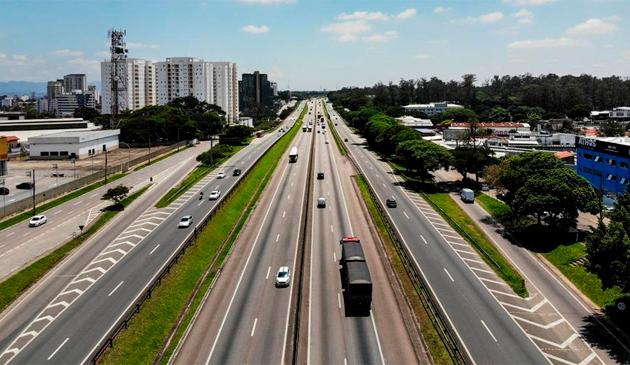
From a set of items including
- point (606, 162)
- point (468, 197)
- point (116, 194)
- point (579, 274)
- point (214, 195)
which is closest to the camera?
point (579, 274)

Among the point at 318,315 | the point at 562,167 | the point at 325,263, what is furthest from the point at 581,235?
the point at 318,315

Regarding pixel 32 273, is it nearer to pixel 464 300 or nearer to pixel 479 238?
pixel 464 300

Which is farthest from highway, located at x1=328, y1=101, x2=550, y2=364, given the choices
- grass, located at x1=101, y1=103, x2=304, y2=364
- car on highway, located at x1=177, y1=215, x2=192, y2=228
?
car on highway, located at x1=177, y1=215, x2=192, y2=228

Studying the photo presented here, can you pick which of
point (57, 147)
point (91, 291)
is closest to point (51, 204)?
point (91, 291)

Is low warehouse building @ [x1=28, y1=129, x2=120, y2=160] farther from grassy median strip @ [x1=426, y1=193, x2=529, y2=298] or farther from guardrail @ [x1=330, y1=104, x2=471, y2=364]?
guardrail @ [x1=330, y1=104, x2=471, y2=364]

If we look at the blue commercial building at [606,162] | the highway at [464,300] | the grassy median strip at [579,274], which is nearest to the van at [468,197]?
the grassy median strip at [579,274]

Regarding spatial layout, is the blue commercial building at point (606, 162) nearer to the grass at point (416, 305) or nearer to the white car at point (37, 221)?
the grass at point (416, 305)

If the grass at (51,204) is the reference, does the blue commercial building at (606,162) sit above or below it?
above
